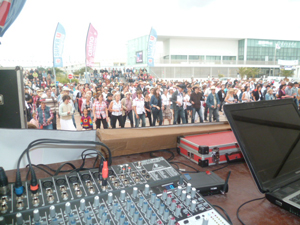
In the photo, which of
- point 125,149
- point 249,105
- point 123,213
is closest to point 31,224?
point 123,213

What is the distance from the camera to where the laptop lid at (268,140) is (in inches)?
25.9

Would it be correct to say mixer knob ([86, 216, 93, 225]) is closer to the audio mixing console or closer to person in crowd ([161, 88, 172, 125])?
the audio mixing console

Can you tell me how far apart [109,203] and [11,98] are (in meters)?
0.84

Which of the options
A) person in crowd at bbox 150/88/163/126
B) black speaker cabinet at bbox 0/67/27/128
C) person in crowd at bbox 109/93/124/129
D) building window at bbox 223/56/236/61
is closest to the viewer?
black speaker cabinet at bbox 0/67/27/128

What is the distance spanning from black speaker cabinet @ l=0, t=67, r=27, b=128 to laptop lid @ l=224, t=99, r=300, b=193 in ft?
3.22

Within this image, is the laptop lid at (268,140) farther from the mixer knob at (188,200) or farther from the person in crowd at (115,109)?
the person in crowd at (115,109)

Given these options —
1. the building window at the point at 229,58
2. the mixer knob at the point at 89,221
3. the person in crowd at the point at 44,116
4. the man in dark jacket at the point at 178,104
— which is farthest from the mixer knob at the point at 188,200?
the building window at the point at 229,58

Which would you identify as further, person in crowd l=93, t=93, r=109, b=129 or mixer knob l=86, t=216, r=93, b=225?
person in crowd l=93, t=93, r=109, b=129

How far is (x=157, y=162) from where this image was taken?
792 mm

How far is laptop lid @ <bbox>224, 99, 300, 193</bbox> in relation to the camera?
25.9 inches

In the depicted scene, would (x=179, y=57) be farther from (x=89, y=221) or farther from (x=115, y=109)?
(x=89, y=221)

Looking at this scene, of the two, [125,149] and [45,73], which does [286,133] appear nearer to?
[125,149]

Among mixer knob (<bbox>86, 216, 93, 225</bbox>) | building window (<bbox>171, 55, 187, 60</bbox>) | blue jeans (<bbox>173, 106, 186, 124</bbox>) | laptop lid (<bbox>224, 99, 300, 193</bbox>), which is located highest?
building window (<bbox>171, 55, 187, 60</bbox>)

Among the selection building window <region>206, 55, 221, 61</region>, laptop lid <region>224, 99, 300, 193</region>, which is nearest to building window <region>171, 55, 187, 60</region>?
building window <region>206, 55, 221, 61</region>
